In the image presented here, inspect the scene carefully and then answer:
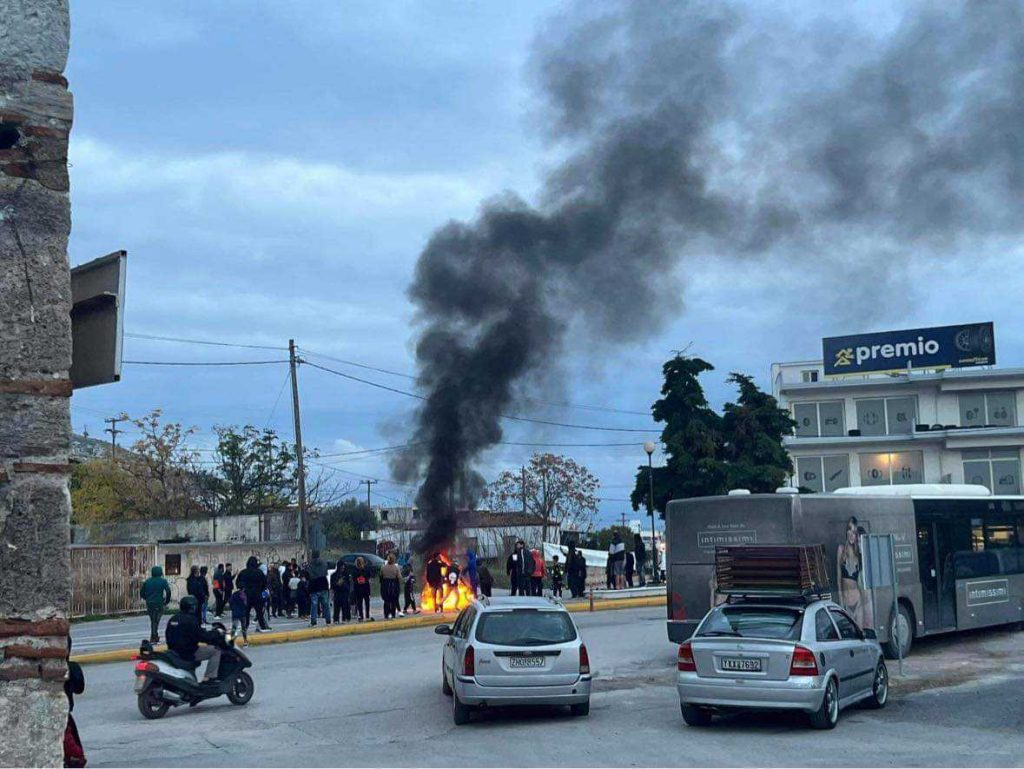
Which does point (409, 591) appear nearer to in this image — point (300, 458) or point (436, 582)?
point (436, 582)

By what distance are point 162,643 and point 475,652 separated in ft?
46.4

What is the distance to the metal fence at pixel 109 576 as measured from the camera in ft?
117

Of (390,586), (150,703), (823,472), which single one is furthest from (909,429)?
(150,703)

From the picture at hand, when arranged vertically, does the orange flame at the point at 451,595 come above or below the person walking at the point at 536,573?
below

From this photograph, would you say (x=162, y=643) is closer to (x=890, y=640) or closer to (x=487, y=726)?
(x=487, y=726)

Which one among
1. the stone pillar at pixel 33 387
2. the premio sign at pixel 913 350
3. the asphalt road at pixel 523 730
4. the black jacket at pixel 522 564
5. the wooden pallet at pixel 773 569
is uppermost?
the premio sign at pixel 913 350

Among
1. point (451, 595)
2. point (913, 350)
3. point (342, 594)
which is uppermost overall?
point (913, 350)

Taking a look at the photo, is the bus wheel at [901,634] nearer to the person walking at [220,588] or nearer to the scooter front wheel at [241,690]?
A: the scooter front wheel at [241,690]

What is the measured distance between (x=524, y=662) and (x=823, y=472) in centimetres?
5816

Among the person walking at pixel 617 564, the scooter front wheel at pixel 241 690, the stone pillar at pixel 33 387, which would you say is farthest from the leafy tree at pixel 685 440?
the stone pillar at pixel 33 387

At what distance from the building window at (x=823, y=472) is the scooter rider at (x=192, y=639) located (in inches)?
2231

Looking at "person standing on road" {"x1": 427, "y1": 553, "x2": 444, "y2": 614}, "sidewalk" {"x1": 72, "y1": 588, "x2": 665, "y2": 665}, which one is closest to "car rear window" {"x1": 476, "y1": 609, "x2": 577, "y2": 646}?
"sidewalk" {"x1": 72, "y1": 588, "x2": 665, "y2": 665}

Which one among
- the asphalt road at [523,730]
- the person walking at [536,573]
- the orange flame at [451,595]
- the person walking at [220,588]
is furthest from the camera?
the orange flame at [451,595]

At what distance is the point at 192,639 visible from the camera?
49.0ft
